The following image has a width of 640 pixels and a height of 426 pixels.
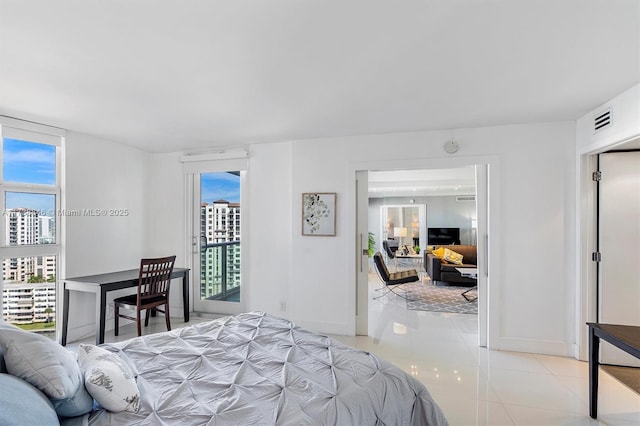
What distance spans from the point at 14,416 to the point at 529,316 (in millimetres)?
3998

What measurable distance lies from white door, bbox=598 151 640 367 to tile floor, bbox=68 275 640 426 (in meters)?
0.58

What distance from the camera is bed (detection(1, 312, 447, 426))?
130cm

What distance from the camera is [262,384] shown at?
149 cm

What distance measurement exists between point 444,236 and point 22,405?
9.84 meters

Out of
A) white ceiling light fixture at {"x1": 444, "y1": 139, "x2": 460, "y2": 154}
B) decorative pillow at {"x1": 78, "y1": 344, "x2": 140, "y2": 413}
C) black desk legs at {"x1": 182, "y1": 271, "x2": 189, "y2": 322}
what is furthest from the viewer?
black desk legs at {"x1": 182, "y1": 271, "x2": 189, "y2": 322}

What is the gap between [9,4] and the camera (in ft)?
5.01

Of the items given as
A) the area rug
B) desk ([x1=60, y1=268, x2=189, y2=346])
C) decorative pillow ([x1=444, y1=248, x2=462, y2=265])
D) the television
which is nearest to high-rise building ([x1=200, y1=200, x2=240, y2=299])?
desk ([x1=60, y1=268, x2=189, y2=346])

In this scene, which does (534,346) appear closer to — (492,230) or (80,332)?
(492,230)

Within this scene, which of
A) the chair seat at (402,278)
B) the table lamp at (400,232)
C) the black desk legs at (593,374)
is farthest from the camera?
the table lamp at (400,232)

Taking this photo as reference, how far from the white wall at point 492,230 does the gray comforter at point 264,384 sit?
6.24 ft

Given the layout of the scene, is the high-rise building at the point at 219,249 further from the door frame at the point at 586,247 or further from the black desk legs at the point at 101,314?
the door frame at the point at 586,247

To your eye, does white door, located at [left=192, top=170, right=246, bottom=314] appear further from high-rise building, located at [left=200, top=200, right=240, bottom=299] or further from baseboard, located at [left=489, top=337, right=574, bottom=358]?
baseboard, located at [left=489, top=337, right=574, bottom=358]

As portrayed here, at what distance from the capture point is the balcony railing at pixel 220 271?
457 centimetres

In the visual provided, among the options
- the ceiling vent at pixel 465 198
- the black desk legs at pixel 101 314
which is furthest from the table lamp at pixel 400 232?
the black desk legs at pixel 101 314
